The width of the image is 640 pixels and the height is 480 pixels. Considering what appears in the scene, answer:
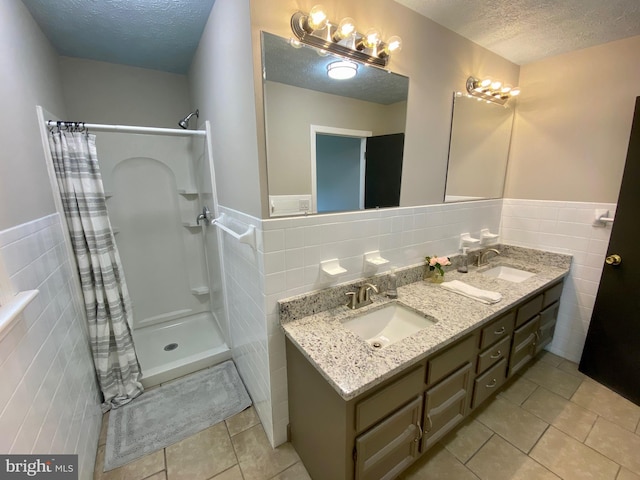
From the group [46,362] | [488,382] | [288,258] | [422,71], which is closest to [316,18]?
[422,71]

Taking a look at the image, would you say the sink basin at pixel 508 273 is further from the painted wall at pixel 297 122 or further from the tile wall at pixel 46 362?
the tile wall at pixel 46 362

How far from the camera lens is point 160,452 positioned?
1.46 metres

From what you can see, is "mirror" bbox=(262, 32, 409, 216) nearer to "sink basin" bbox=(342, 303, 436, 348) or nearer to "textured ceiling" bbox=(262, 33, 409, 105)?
"textured ceiling" bbox=(262, 33, 409, 105)

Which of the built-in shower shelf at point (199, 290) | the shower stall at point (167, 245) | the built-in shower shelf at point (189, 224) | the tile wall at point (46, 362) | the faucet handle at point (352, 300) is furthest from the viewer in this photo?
the built-in shower shelf at point (199, 290)

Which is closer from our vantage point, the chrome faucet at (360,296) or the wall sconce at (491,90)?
the chrome faucet at (360,296)

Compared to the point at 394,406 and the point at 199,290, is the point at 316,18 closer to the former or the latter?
the point at 394,406

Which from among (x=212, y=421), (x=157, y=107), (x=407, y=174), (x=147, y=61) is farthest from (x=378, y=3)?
(x=212, y=421)

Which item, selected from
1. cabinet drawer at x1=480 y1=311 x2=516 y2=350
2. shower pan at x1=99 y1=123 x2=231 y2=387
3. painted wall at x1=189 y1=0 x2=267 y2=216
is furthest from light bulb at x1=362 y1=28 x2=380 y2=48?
cabinet drawer at x1=480 y1=311 x2=516 y2=350

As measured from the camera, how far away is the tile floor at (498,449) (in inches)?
53.2

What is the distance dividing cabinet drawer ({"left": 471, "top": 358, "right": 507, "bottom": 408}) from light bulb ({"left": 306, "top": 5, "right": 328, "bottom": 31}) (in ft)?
6.50

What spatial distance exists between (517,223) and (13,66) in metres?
3.38

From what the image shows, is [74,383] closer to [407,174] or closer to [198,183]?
[198,183]

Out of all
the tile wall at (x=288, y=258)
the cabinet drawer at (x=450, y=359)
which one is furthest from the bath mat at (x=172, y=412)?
the cabinet drawer at (x=450, y=359)

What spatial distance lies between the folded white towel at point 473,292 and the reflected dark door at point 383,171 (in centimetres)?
65
